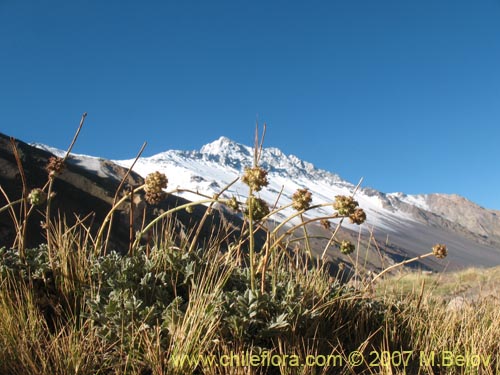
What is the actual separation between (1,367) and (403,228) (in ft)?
626

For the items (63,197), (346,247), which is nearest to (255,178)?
(346,247)

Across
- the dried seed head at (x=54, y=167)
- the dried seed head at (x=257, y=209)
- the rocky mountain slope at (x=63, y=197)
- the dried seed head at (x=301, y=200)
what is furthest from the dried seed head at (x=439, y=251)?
the rocky mountain slope at (x=63, y=197)

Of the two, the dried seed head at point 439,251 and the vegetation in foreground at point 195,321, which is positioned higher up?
the dried seed head at point 439,251

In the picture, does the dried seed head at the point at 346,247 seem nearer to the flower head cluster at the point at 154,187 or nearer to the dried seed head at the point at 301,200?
the dried seed head at the point at 301,200

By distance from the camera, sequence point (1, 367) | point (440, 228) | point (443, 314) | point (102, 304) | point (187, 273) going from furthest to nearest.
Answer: point (440, 228), point (443, 314), point (187, 273), point (102, 304), point (1, 367)

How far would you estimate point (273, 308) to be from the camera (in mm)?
2498

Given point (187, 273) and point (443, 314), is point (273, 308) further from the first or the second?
point (443, 314)

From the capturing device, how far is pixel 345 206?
2.33 meters

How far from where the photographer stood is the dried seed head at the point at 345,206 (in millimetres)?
2322

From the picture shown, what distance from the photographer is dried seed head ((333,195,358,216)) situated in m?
2.32

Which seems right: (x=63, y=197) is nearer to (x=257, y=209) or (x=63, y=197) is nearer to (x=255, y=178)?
(x=257, y=209)

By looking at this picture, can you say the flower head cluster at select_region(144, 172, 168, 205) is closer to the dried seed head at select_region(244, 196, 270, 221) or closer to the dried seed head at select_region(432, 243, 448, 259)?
the dried seed head at select_region(244, 196, 270, 221)

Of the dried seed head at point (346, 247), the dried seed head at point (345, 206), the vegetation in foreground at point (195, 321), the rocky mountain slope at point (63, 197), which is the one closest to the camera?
the vegetation in foreground at point (195, 321)

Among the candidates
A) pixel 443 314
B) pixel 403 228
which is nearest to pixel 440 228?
pixel 403 228
